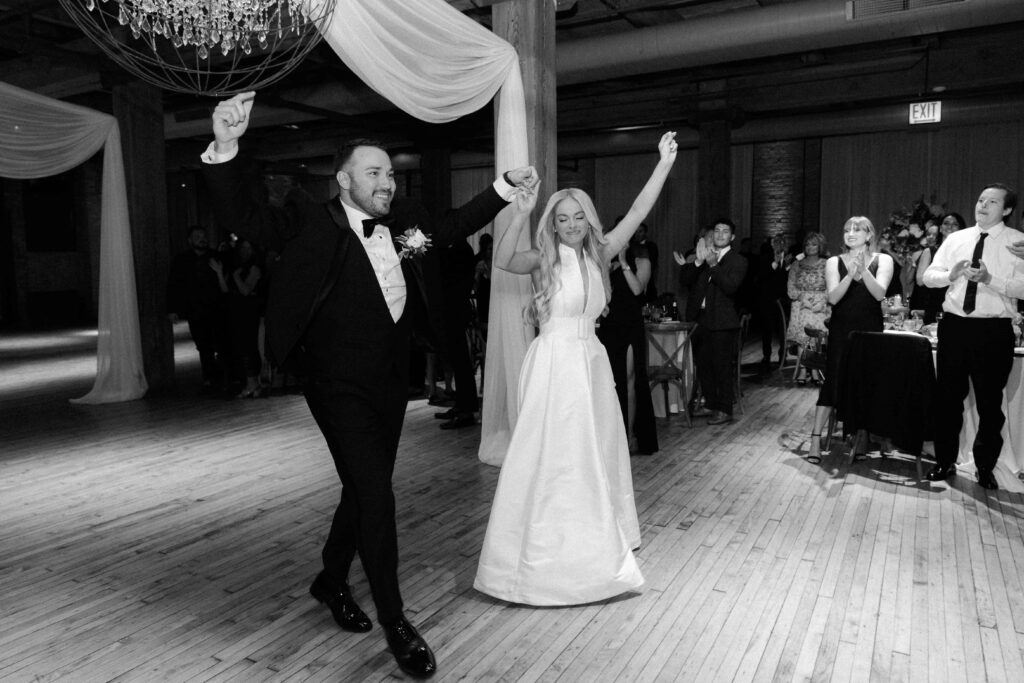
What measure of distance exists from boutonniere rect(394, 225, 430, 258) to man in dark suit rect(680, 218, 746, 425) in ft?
13.6

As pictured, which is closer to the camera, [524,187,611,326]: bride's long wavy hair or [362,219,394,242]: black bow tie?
[362,219,394,242]: black bow tie

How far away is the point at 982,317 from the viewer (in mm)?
4262

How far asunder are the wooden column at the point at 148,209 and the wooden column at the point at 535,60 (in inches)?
191

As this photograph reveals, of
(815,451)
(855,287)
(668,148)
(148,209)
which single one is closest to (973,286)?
(855,287)

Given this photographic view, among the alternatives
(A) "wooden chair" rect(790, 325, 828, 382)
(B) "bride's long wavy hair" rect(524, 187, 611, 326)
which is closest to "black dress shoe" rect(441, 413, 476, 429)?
(A) "wooden chair" rect(790, 325, 828, 382)

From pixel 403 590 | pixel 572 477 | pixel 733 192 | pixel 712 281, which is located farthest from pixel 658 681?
pixel 733 192

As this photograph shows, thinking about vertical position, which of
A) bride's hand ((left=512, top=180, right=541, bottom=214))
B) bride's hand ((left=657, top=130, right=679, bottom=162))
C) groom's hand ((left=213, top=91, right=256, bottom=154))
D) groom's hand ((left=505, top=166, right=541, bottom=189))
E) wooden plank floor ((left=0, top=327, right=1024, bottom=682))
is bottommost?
wooden plank floor ((left=0, top=327, right=1024, bottom=682))

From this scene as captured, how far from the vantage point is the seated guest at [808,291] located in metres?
7.53

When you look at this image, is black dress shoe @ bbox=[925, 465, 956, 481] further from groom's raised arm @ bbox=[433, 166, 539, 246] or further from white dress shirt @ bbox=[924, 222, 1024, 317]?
groom's raised arm @ bbox=[433, 166, 539, 246]

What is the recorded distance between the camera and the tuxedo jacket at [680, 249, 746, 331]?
241 inches

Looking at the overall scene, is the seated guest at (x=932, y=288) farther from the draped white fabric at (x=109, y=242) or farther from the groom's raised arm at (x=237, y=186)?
the draped white fabric at (x=109, y=242)

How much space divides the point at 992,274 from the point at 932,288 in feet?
3.70

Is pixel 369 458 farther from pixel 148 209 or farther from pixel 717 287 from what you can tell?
pixel 148 209

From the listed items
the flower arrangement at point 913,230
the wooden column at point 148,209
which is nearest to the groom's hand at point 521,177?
the flower arrangement at point 913,230
